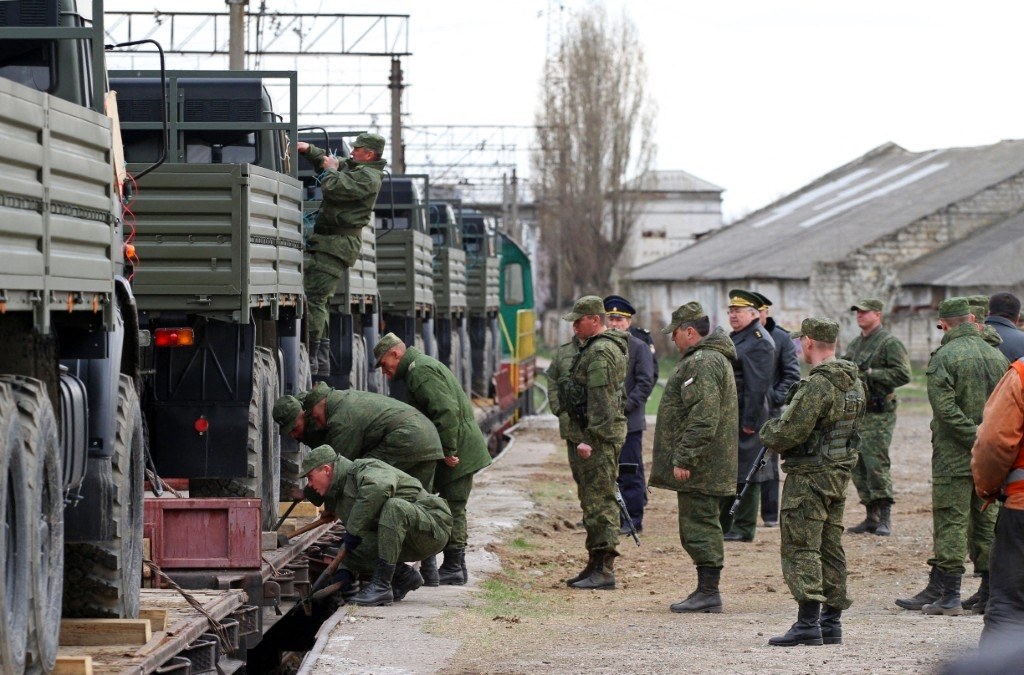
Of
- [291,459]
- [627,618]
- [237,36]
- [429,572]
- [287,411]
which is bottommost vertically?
[627,618]

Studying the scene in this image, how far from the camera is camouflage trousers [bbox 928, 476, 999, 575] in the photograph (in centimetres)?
1052

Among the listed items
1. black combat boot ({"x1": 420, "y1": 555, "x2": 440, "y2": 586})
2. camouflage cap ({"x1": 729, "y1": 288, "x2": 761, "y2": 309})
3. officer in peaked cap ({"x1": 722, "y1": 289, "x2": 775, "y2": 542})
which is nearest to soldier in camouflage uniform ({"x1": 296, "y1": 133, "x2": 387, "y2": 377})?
black combat boot ({"x1": 420, "y1": 555, "x2": 440, "y2": 586})

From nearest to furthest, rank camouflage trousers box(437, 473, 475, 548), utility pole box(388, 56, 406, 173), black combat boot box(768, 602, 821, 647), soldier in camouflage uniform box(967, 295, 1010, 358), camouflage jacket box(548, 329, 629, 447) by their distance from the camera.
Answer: black combat boot box(768, 602, 821, 647), soldier in camouflage uniform box(967, 295, 1010, 358), camouflage trousers box(437, 473, 475, 548), camouflage jacket box(548, 329, 629, 447), utility pole box(388, 56, 406, 173)

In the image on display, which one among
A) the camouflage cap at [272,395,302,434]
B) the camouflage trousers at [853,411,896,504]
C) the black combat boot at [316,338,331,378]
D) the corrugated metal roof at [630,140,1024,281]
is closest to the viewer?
the camouflage cap at [272,395,302,434]

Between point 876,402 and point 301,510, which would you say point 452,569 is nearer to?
point 301,510

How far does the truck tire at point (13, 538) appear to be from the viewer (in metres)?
6.20

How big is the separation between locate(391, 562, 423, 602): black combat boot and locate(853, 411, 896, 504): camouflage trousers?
514cm

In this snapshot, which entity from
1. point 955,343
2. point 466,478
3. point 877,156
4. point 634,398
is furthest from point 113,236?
point 877,156

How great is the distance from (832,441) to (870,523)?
19.4 feet

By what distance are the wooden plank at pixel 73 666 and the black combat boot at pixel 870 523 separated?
30.1 ft

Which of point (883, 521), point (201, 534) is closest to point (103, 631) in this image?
point (201, 534)

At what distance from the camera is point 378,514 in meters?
10.2

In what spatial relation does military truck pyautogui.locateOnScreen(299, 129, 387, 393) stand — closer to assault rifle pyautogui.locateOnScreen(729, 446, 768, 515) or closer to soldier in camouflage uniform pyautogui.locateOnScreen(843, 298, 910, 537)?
assault rifle pyautogui.locateOnScreen(729, 446, 768, 515)

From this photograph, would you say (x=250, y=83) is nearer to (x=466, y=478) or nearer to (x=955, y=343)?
(x=466, y=478)
